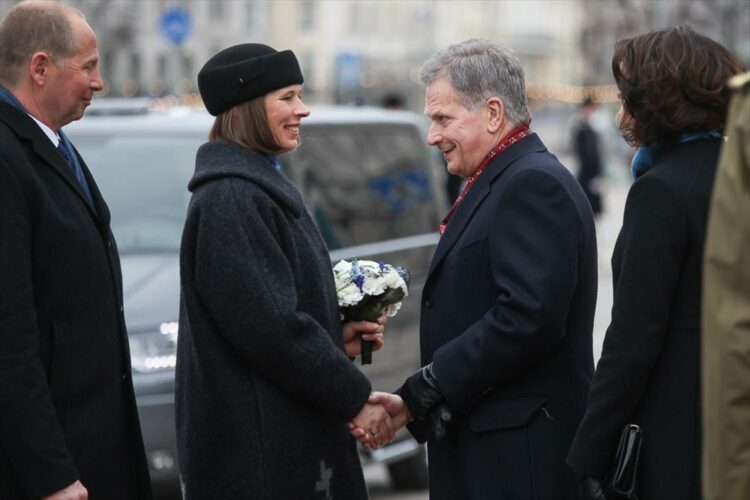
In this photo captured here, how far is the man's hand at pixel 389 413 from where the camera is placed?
413 centimetres

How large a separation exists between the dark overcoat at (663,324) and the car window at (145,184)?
3541 millimetres

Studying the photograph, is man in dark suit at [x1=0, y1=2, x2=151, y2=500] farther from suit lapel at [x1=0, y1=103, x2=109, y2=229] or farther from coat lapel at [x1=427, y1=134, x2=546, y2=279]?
coat lapel at [x1=427, y1=134, x2=546, y2=279]

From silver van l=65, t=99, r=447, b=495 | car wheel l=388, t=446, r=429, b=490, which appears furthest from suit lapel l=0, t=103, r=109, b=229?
car wheel l=388, t=446, r=429, b=490

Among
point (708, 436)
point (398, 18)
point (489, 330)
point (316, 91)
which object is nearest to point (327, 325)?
point (489, 330)

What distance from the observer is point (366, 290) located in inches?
168

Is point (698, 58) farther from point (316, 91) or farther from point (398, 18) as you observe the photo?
point (398, 18)

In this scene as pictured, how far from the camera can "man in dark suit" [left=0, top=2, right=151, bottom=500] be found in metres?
3.56

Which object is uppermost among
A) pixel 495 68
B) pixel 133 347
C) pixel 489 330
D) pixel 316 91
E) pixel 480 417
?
pixel 495 68

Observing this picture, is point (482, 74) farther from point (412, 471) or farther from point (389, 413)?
point (412, 471)

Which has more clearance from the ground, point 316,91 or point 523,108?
point 523,108

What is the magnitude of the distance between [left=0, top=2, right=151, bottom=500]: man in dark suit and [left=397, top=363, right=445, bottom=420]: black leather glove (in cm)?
77

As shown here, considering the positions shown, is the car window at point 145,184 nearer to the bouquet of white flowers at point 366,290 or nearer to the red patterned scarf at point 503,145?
the bouquet of white flowers at point 366,290

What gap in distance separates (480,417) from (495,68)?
977 millimetres

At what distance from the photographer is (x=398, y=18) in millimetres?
99875
